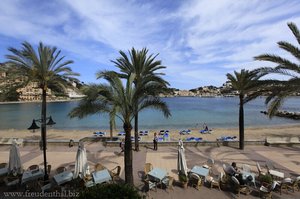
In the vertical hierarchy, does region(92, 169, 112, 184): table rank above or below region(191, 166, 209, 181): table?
above

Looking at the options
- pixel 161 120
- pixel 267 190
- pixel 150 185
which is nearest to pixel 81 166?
Answer: pixel 150 185

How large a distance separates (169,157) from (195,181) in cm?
440

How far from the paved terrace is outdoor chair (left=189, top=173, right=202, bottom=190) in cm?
22

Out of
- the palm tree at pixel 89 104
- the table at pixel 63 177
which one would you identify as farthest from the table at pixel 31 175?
the palm tree at pixel 89 104

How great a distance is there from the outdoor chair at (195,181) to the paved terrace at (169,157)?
0.22m

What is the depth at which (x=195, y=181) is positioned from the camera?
10.5 meters

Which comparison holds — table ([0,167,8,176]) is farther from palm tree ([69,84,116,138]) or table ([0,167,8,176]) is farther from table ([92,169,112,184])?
table ([92,169,112,184])

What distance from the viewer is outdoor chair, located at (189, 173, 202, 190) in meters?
9.94

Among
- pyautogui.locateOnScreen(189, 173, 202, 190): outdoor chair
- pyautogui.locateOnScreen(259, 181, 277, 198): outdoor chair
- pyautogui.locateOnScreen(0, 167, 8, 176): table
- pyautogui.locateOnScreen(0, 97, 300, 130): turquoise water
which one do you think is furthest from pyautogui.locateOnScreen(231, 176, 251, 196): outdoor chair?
pyautogui.locateOnScreen(0, 97, 300, 130): turquoise water

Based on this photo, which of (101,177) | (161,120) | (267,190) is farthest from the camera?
(161,120)

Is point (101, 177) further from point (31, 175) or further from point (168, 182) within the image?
point (31, 175)

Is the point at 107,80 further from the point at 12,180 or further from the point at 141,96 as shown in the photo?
the point at 12,180

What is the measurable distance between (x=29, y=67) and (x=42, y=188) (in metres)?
6.81

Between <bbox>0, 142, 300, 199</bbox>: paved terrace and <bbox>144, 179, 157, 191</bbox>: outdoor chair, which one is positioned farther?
<bbox>0, 142, 300, 199</bbox>: paved terrace
